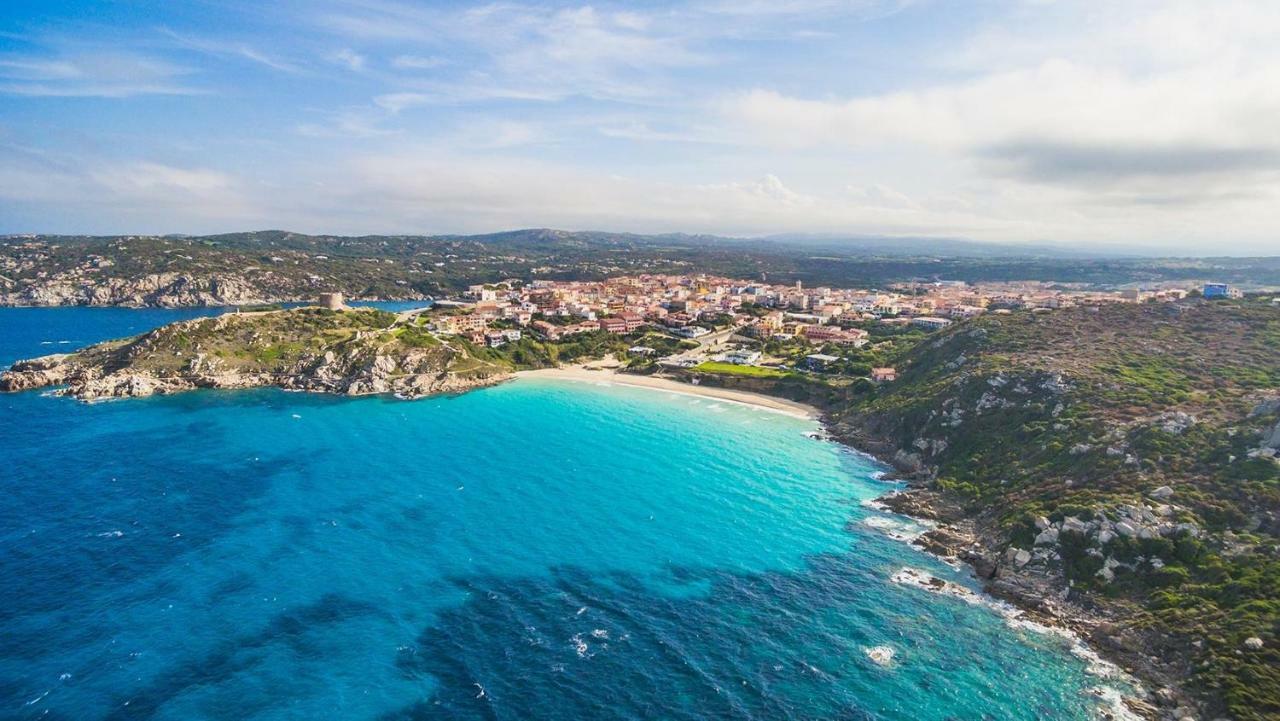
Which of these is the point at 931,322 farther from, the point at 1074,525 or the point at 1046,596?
the point at 1046,596

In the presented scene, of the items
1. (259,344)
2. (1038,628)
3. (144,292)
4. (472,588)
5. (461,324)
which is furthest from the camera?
(144,292)

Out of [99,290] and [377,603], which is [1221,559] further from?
[99,290]

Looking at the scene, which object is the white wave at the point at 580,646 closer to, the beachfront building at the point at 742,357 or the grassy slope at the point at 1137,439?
the grassy slope at the point at 1137,439

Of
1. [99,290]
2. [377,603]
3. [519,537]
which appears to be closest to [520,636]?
[377,603]

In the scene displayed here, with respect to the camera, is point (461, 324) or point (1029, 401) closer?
point (1029, 401)

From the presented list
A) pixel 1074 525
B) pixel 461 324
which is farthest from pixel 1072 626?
pixel 461 324

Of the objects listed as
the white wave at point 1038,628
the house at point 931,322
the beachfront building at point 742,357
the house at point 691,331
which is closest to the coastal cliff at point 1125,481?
the white wave at point 1038,628
